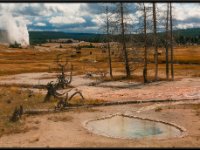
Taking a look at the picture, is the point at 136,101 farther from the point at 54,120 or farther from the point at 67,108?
the point at 54,120

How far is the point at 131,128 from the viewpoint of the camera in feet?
60.8

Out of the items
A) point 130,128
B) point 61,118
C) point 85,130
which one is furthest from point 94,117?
point 85,130

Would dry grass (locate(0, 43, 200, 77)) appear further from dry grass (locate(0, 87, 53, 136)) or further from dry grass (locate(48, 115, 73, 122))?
dry grass (locate(48, 115, 73, 122))

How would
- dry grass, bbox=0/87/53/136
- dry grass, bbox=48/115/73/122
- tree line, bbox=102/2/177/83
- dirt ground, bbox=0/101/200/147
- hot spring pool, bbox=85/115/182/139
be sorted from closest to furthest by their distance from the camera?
dirt ground, bbox=0/101/200/147, hot spring pool, bbox=85/115/182/139, dry grass, bbox=0/87/53/136, dry grass, bbox=48/115/73/122, tree line, bbox=102/2/177/83

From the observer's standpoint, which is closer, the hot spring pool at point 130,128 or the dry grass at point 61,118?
the hot spring pool at point 130,128

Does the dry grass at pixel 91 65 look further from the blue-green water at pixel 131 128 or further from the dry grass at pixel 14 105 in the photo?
the blue-green water at pixel 131 128

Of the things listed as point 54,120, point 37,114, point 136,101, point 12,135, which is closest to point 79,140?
point 12,135

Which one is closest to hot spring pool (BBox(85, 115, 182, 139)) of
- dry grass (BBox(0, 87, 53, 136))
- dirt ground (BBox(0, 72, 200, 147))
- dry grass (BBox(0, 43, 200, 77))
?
dirt ground (BBox(0, 72, 200, 147))

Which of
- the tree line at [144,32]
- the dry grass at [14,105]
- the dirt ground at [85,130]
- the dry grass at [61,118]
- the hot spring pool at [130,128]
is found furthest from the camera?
the tree line at [144,32]

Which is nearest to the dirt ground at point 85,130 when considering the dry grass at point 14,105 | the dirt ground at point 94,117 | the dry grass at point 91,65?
the dirt ground at point 94,117

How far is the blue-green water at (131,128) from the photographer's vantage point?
56.0 ft

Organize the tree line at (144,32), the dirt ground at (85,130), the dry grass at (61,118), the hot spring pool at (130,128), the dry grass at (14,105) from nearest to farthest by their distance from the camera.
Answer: the dirt ground at (85,130) → the hot spring pool at (130,128) → the dry grass at (14,105) → the dry grass at (61,118) → the tree line at (144,32)

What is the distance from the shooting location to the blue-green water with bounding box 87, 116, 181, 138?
17.1 m

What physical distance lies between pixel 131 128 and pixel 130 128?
0.05 m
